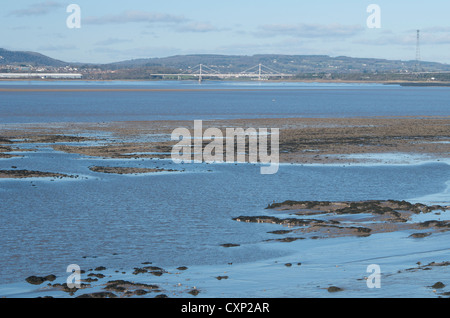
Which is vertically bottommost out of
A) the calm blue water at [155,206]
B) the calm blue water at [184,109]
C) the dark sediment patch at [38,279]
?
the calm blue water at [155,206]

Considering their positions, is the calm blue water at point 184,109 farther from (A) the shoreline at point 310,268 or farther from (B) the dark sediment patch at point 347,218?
(A) the shoreline at point 310,268

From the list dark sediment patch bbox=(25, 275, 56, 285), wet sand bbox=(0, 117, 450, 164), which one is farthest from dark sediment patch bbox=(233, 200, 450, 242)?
wet sand bbox=(0, 117, 450, 164)

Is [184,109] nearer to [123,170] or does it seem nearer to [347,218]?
[123,170]

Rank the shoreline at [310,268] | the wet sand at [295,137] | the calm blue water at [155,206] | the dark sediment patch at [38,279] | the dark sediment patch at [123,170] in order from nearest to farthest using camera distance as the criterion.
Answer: the shoreline at [310,268], the dark sediment patch at [38,279], the calm blue water at [155,206], the dark sediment patch at [123,170], the wet sand at [295,137]

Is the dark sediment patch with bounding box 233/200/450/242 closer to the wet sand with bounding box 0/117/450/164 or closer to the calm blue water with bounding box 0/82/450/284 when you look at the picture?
the calm blue water with bounding box 0/82/450/284

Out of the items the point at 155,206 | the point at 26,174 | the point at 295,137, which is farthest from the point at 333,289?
the point at 295,137

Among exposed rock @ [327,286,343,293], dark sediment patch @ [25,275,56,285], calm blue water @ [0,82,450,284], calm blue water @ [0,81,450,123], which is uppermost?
calm blue water @ [0,81,450,123]

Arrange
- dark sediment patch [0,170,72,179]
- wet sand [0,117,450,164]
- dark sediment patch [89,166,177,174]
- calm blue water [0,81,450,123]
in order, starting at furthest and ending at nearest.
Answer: calm blue water [0,81,450,123] → wet sand [0,117,450,164] → dark sediment patch [89,166,177,174] → dark sediment patch [0,170,72,179]

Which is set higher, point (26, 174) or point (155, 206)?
point (26, 174)

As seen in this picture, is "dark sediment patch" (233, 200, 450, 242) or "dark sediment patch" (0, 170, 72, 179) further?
"dark sediment patch" (0, 170, 72, 179)

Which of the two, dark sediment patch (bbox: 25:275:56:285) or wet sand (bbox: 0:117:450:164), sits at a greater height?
wet sand (bbox: 0:117:450:164)

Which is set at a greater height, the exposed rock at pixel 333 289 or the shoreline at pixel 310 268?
the exposed rock at pixel 333 289

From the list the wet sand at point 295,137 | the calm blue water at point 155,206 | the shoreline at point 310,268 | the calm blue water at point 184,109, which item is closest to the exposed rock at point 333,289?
the shoreline at point 310,268

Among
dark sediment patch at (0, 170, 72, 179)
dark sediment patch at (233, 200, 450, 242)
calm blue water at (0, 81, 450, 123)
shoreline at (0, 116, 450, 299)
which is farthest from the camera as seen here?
calm blue water at (0, 81, 450, 123)
